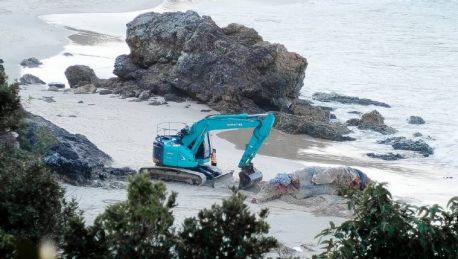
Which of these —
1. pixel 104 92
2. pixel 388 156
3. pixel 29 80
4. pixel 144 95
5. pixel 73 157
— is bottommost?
pixel 29 80

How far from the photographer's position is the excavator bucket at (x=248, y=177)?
1839 cm

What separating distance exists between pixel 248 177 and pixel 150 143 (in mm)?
5683

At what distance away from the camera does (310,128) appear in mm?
26094

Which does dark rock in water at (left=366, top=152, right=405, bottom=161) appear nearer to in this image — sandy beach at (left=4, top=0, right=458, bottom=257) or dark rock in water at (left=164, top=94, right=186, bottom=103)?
sandy beach at (left=4, top=0, right=458, bottom=257)

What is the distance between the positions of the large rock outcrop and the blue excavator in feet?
27.7

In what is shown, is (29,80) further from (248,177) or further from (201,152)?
(248,177)

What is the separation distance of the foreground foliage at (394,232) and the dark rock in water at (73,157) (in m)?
9.73

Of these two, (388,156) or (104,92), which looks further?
(104,92)

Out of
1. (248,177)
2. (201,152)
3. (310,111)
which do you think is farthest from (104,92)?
(248,177)

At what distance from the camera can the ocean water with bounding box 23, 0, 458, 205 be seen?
24.9m

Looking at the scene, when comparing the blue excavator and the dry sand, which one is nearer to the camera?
the dry sand

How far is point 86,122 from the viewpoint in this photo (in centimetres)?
2547

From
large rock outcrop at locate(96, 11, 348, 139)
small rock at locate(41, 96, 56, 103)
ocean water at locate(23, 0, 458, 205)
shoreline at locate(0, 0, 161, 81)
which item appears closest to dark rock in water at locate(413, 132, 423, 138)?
ocean water at locate(23, 0, 458, 205)

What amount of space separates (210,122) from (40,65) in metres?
19.6
